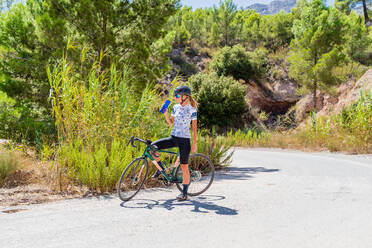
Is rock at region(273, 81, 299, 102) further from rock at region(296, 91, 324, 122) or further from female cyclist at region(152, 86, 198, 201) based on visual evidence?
female cyclist at region(152, 86, 198, 201)

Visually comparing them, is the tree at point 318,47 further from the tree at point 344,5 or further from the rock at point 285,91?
the tree at point 344,5

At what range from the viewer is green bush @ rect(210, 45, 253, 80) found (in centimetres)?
3909

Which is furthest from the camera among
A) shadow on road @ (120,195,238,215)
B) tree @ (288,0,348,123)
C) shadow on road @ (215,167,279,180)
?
tree @ (288,0,348,123)

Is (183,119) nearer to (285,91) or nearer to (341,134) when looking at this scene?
(341,134)

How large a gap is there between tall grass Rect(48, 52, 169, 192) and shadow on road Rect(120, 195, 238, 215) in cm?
99

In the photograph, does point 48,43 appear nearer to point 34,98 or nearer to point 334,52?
point 34,98

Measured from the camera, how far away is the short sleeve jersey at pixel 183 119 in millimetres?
5332

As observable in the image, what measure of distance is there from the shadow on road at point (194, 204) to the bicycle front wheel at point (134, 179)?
132 millimetres

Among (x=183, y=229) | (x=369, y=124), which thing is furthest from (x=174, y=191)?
(x=369, y=124)

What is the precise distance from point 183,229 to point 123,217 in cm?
96

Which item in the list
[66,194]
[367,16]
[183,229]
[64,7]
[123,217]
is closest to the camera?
[183,229]

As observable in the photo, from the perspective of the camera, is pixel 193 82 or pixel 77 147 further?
pixel 193 82

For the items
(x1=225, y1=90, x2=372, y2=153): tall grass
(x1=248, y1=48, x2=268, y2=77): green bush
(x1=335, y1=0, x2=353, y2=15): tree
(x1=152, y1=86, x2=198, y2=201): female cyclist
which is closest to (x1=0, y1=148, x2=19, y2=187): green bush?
(x1=152, y1=86, x2=198, y2=201): female cyclist

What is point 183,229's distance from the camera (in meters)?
3.95
